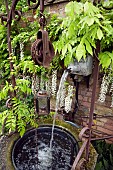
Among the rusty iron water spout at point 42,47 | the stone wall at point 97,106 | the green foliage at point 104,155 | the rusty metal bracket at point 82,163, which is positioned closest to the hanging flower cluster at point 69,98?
the stone wall at point 97,106

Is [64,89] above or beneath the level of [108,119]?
above

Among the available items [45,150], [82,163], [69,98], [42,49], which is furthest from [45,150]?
[42,49]

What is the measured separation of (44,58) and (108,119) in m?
1.56

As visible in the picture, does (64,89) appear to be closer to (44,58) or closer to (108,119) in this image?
(108,119)

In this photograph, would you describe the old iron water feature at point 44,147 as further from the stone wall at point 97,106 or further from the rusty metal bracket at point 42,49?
the stone wall at point 97,106

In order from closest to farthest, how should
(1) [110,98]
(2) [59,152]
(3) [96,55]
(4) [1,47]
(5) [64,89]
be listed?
(3) [96,55] < (2) [59,152] < (1) [110,98] < (5) [64,89] < (4) [1,47]

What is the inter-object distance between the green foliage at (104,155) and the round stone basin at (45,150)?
581 mm

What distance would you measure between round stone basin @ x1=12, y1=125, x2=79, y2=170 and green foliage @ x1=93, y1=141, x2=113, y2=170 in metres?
0.58

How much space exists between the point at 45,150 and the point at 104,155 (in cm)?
83

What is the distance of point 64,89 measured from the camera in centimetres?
241

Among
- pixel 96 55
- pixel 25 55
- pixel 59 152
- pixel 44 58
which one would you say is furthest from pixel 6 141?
pixel 25 55

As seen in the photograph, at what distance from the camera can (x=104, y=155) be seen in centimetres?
215

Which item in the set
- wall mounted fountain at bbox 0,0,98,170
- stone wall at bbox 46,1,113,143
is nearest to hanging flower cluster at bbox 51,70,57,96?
stone wall at bbox 46,1,113,143

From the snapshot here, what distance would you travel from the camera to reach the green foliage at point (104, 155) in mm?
1987
